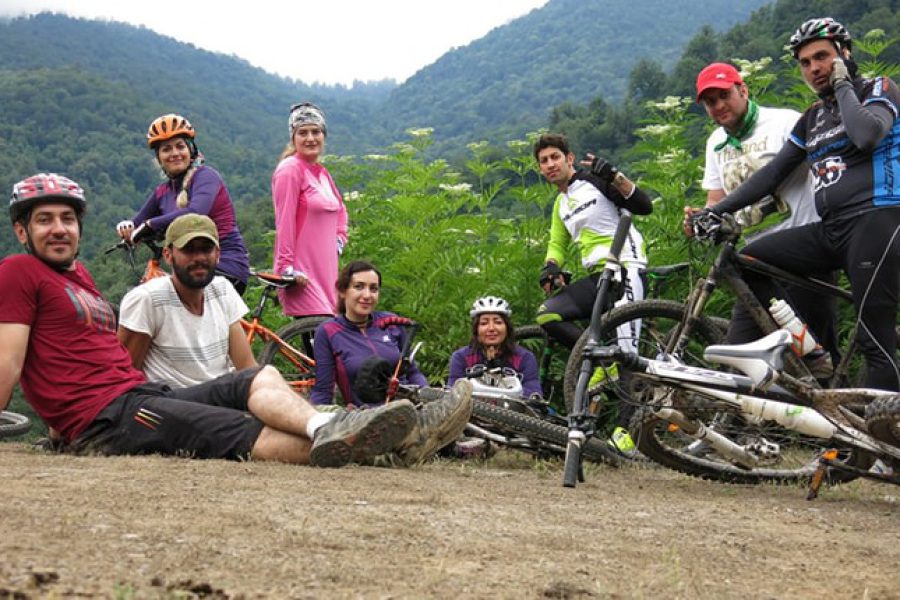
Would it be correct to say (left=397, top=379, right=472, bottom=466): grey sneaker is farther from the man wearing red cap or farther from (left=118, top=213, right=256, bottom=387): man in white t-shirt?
the man wearing red cap

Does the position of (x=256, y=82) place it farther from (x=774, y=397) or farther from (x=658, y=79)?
(x=774, y=397)

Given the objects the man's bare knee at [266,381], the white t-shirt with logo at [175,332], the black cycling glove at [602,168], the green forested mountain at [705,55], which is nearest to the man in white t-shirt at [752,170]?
the black cycling glove at [602,168]

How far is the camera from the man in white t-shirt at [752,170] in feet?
17.4


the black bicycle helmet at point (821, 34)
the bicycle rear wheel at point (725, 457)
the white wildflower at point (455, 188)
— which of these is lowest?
the bicycle rear wheel at point (725, 457)

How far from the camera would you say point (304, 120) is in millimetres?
7223

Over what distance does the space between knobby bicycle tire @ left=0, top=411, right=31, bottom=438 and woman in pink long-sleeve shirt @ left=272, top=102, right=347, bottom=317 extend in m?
1.89

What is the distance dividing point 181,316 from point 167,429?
80 cm

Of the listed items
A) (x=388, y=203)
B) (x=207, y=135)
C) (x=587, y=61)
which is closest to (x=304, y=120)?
(x=388, y=203)

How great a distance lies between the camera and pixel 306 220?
24.0 ft

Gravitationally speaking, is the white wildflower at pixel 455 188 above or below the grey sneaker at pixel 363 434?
above

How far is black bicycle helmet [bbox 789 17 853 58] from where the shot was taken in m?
4.86

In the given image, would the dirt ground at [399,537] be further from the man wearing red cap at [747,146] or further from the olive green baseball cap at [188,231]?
the man wearing red cap at [747,146]

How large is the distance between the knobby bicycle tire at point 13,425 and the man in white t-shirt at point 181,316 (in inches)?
79.8

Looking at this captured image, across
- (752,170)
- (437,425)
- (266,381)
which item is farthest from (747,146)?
(266,381)
